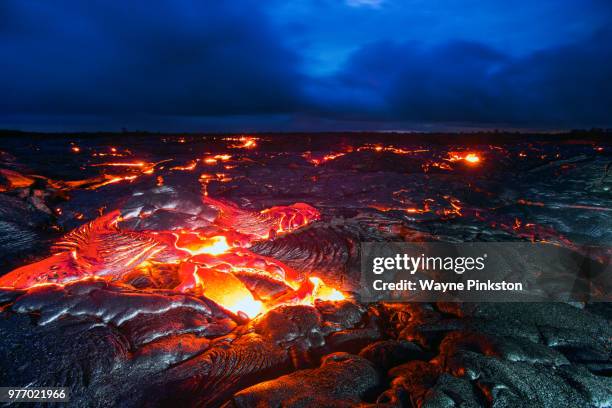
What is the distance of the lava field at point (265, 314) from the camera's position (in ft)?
8.26

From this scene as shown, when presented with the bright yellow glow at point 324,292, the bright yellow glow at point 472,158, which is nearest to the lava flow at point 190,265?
the bright yellow glow at point 324,292

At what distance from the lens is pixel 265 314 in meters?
3.66

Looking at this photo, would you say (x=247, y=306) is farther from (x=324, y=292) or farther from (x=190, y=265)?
(x=190, y=265)

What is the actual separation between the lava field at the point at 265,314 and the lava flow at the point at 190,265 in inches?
1.1

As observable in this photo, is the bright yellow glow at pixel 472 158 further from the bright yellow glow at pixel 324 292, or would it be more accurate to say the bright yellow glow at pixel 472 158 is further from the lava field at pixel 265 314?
the bright yellow glow at pixel 324 292

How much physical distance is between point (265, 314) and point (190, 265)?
5.40 feet

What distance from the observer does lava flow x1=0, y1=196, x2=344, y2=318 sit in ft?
13.4

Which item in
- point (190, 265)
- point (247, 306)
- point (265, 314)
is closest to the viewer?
point (265, 314)

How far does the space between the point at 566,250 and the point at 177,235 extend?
22.6 ft

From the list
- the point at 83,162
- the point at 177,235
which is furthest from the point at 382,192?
the point at 83,162

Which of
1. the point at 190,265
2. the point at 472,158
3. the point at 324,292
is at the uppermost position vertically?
the point at 472,158

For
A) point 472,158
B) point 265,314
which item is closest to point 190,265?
point 265,314

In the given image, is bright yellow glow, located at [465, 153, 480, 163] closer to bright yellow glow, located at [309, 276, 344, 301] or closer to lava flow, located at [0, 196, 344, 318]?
lava flow, located at [0, 196, 344, 318]

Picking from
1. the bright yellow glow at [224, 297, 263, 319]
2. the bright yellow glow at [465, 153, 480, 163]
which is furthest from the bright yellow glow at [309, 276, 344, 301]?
the bright yellow glow at [465, 153, 480, 163]
